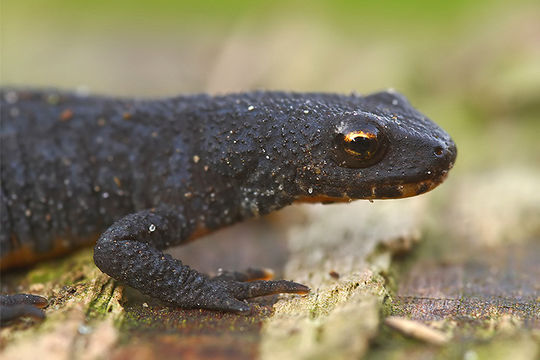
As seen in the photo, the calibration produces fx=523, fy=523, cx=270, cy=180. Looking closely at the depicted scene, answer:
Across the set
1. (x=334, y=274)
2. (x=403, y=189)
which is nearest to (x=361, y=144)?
(x=403, y=189)

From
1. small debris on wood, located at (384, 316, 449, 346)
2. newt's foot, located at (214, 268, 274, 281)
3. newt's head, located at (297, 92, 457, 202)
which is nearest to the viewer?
small debris on wood, located at (384, 316, 449, 346)

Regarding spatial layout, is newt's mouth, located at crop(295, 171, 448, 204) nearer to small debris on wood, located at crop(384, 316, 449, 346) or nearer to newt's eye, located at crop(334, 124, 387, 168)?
newt's eye, located at crop(334, 124, 387, 168)

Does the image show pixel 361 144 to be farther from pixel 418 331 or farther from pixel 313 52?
pixel 313 52

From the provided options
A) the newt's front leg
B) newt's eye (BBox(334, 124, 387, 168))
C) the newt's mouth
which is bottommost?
the newt's front leg

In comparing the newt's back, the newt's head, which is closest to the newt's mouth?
the newt's head

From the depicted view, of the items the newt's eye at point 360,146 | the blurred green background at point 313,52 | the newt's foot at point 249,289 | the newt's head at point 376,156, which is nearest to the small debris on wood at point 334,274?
the newt's foot at point 249,289

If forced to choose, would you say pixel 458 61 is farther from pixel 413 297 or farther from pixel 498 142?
pixel 413 297

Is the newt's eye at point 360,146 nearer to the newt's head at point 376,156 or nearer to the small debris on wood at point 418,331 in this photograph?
the newt's head at point 376,156
